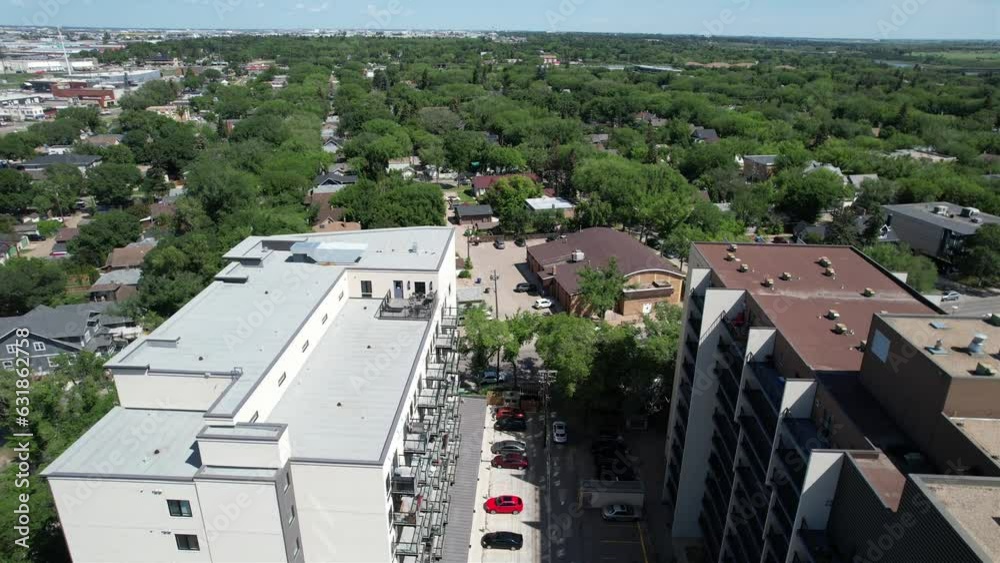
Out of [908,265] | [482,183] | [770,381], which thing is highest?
[770,381]

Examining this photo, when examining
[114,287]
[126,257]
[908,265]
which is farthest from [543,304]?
[126,257]

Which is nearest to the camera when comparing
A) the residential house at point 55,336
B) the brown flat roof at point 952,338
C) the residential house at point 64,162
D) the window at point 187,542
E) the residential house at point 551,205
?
the brown flat roof at point 952,338

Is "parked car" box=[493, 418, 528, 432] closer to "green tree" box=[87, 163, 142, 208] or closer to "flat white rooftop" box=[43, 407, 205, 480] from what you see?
"flat white rooftop" box=[43, 407, 205, 480]

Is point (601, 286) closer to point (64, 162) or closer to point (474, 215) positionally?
point (474, 215)

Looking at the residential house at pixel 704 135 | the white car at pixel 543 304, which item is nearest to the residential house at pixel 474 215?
the white car at pixel 543 304

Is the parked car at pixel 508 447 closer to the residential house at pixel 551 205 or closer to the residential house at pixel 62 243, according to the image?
the residential house at pixel 551 205

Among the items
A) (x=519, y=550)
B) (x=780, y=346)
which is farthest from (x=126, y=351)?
(x=780, y=346)
